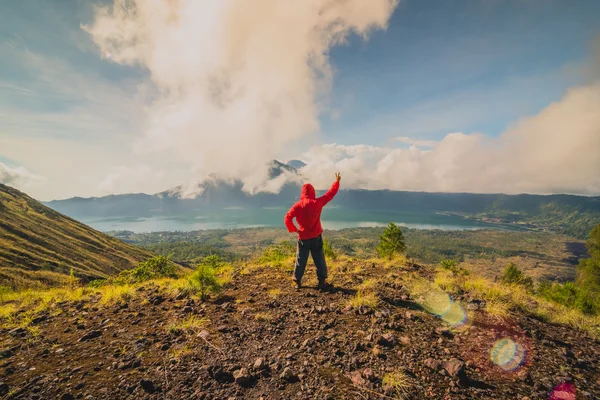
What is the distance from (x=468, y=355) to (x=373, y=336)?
4.52 ft

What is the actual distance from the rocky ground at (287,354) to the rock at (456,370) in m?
0.01

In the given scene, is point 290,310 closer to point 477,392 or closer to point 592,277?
point 477,392

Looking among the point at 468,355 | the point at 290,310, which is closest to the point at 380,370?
the point at 468,355

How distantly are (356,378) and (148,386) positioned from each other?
8.56ft

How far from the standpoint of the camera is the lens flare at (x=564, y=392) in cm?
295

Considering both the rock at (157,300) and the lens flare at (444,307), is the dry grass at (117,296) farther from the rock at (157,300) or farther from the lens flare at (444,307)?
the lens flare at (444,307)

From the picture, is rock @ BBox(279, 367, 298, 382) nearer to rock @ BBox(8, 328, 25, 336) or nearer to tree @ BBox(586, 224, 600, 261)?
rock @ BBox(8, 328, 25, 336)

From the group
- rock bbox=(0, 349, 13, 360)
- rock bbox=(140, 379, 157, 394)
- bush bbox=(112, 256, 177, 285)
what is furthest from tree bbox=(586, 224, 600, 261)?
rock bbox=(0, 349, 13, 360)

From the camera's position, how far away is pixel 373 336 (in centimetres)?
416

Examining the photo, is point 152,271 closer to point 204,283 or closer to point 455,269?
point 204,283

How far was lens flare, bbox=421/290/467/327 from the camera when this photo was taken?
497 cm

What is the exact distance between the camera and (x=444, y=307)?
561 cm

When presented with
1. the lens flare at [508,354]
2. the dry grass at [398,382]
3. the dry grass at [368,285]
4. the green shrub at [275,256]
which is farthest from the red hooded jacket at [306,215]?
the lens flare at [508,354]

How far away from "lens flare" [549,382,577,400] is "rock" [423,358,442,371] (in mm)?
1170
